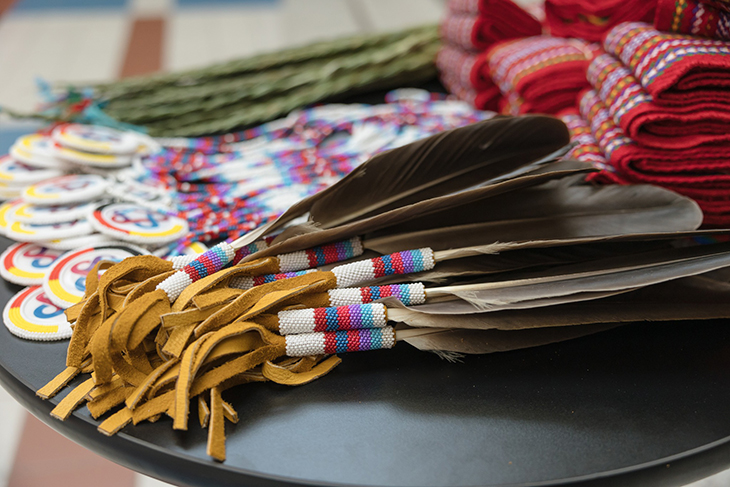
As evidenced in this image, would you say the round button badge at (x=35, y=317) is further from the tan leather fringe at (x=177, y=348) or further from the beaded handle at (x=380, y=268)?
the beaded handle at (x=380, y=268)

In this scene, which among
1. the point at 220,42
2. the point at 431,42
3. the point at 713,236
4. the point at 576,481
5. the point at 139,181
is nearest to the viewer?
the point at 576,481

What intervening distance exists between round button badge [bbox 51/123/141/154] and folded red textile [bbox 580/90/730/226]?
2.68 feet

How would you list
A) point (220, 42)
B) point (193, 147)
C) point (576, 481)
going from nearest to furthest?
point (576, 481)
point (193, 147)
point (220, 42)

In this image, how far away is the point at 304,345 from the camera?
0.56 metres

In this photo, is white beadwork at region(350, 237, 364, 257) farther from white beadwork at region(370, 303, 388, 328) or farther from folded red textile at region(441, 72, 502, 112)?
folded red textile at region(441, 72, 502, 112)

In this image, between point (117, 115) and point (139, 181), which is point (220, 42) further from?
point (139, 181)

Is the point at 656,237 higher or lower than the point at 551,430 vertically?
higher

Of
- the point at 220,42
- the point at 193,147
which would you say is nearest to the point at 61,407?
the point at 193,147

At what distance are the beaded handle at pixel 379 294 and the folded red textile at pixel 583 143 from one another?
329mm

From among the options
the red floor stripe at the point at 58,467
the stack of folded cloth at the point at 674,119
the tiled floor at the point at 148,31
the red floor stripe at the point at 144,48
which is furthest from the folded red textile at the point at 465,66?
the red floor stripe at the point at 144,48

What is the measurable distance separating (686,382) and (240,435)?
1.50 feet

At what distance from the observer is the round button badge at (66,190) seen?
2.74ft

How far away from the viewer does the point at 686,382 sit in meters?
0.57

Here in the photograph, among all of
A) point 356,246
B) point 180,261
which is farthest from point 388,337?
point 180,261
